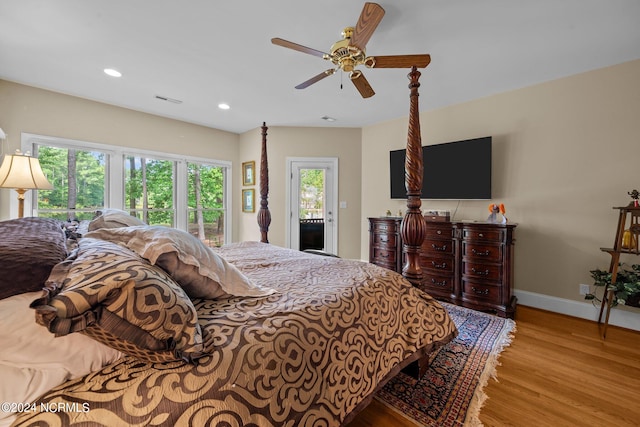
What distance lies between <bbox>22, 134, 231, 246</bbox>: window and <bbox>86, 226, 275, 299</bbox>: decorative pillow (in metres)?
3.22

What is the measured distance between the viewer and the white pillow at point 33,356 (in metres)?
0.65

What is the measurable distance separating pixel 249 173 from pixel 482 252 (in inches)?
158

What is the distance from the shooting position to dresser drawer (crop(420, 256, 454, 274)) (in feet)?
10.4

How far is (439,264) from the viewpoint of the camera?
3246 millimetres

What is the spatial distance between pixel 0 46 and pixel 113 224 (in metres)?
2.49

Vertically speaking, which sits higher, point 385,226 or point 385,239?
point 385,226

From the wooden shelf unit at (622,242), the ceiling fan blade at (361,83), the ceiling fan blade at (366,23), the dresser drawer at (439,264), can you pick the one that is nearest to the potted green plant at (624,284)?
the wooden shelf unit at (622,242)

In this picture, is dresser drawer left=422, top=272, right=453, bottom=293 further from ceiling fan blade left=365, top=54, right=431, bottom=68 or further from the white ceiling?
ceiling fan blade left=365, top=54, right=431, bottom=68

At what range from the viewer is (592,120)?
2.71 meters

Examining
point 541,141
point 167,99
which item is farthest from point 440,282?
point 167,99

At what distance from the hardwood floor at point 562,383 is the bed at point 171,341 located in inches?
26.6

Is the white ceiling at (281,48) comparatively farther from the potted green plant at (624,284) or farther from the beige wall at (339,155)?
the potted green plant at (624,284)

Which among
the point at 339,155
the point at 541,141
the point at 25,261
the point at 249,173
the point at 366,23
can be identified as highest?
the point at 366,23

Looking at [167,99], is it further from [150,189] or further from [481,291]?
[481,291]
